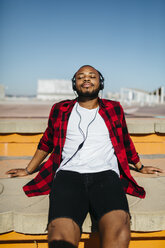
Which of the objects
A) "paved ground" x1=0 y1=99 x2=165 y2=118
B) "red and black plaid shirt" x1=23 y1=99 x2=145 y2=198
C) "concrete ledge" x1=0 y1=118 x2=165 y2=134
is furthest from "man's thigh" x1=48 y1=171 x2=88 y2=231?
"paved ground" x1=0 y1=99 x2=165 y2=118

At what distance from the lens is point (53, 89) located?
7538cm

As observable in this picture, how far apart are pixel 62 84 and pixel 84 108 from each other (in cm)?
7506

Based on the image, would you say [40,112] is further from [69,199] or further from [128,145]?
[69,199]

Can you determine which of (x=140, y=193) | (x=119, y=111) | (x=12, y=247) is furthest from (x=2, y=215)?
(x=119, y=111)

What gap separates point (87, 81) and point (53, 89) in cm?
7480

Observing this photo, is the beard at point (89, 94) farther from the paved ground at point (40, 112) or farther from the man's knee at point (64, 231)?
the paved ground at point (40, 112)

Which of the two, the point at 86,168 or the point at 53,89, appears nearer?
the point at 86,168

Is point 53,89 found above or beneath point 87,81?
above

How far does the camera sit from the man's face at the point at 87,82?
2100 mm

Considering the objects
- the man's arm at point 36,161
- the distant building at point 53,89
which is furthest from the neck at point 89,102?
the distant building at point 53,89

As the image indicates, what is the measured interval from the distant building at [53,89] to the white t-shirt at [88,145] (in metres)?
73.0

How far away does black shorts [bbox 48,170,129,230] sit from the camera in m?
1.50

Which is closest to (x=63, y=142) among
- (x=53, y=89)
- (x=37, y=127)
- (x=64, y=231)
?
(x=64, y=231)

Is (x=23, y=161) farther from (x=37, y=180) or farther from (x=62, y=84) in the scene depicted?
(x=62, y=84)
